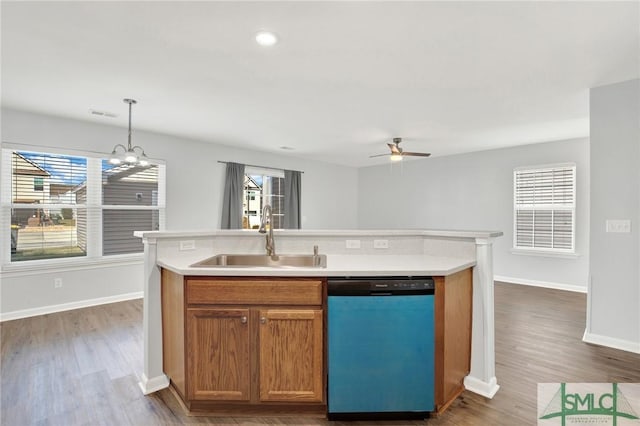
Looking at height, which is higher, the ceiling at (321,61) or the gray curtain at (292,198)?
the ceiling at (321,61)

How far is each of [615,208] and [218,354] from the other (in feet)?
12.1

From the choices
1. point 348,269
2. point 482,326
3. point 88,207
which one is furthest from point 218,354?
point 88,207

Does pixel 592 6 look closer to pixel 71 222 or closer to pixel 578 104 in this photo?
pixel 578 104

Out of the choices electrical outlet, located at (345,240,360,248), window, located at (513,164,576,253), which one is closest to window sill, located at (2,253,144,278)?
electrical outlet, located at (345,240,360,248)

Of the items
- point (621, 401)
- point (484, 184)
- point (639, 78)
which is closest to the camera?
point (621, 401)

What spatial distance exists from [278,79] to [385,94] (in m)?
1.12

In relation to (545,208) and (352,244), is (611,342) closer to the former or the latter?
(352,244)

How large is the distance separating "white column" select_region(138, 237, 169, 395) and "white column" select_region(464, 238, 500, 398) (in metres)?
2.19

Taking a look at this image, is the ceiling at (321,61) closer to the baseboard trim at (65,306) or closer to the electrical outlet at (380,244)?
the electrical outlet at (380,244)

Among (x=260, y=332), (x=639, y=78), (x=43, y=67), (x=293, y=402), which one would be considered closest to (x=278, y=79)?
(x=43, y=67)

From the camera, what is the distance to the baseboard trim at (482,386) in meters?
2.23

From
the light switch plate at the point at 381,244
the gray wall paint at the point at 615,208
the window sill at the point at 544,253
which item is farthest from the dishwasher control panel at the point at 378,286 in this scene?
the window sill at the point at 544,253

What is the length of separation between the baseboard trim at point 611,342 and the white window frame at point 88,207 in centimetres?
552

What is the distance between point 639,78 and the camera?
2982mm
